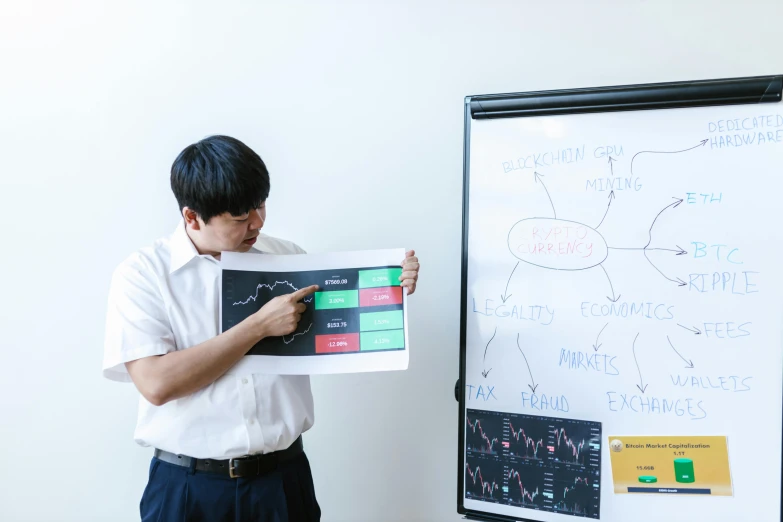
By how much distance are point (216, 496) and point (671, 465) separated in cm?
101

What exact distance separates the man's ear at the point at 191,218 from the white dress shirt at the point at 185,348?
4 cm

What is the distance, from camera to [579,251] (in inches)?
52.7

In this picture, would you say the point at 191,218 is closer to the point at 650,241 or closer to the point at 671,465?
the point at 650,241

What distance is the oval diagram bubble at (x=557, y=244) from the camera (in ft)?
4.36

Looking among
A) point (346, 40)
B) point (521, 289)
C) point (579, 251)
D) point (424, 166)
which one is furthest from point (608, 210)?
point (346, 40)

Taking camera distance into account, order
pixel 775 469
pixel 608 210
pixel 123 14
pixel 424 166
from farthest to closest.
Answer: pixel 123 14 → pixel 424 166 → pixel 608 210 → pixel 775 469

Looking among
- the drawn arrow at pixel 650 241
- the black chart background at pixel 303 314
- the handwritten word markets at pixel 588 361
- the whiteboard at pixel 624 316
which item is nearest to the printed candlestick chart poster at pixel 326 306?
the black chart background at pixel 303 314

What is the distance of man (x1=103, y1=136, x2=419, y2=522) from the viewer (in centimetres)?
124

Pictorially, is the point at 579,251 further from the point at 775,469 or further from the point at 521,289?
the point at 775,469

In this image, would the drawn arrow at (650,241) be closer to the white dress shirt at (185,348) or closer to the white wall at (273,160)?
the white wall at (273,160)

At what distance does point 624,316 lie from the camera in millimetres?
1306

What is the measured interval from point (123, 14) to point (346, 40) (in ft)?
2.41

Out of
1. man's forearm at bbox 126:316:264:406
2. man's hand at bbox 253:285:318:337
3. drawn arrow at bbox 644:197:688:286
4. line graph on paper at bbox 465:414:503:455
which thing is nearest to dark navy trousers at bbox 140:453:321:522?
man's forearm at bbox 126:316:264:406

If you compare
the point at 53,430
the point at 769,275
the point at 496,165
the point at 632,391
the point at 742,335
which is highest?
the point at 496,165
